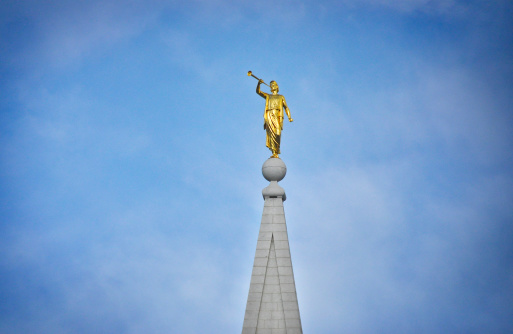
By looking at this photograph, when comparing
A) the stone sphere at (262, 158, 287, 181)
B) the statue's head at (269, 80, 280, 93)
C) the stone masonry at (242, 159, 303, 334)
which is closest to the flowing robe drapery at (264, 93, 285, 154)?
the statue's head at (269, 80, 280, 93)

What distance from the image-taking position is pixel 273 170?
2630 cm

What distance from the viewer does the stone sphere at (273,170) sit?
2631 cm

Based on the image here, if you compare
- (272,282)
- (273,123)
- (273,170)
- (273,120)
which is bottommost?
(272,282)

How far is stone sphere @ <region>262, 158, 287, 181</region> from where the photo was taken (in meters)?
26.3

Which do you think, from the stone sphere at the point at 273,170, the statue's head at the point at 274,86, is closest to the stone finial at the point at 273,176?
the stone sphere at the point at 273,170

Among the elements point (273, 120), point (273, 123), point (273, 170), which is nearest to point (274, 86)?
point (273, 120)

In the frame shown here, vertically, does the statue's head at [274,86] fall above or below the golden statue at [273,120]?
above

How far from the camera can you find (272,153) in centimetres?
2725

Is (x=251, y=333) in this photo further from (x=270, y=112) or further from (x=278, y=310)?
(x=270, y=112)

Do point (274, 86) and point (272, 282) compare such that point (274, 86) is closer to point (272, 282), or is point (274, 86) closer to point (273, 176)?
point (273, 176)

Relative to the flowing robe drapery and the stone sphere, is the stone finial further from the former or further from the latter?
the flowing robe drapery

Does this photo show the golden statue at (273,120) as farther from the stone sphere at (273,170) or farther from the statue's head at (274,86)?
the stone sphere at (273,170)

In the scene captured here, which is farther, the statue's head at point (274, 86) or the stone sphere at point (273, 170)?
the statue's head at point (274, 86)

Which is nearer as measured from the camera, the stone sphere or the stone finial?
the stone finial
